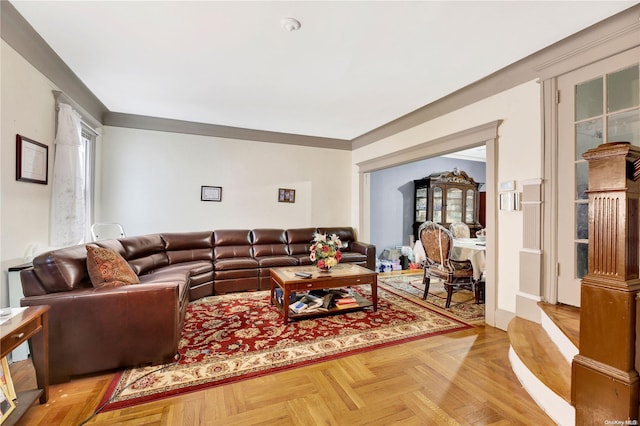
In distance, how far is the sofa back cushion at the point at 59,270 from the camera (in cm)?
199

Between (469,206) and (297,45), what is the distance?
18.8 ft

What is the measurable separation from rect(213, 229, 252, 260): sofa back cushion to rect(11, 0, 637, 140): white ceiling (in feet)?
6.75

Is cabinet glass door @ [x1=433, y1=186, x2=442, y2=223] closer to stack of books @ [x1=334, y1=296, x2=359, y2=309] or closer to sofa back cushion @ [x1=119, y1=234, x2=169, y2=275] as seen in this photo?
stack of books @ [x1=334, y1=296, x2=359, y2=309]

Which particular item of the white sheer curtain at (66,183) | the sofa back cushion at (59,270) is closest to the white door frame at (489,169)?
the sofa back cushion at (59,270)

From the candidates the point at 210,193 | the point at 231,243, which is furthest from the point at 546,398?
the point at 210,193

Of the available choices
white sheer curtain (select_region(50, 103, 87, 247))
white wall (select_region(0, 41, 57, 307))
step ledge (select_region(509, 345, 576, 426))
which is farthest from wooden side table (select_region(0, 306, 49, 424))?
step ledge (select_region(509, 345, 576, 426))

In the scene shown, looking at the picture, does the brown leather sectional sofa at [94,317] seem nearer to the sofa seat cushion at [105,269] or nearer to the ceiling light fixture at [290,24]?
the sofa seat cushion at [105,269]

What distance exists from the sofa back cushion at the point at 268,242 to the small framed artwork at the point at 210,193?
866 millimetres

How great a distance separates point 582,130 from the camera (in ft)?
7.68

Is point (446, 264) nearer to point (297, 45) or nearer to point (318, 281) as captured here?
point (318, 281)

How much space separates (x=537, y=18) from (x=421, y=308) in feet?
9.77

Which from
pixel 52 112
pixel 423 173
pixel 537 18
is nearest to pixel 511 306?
pixel 537 18

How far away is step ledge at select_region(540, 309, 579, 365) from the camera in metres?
1.81

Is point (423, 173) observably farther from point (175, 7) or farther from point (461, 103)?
point (175, 7)
